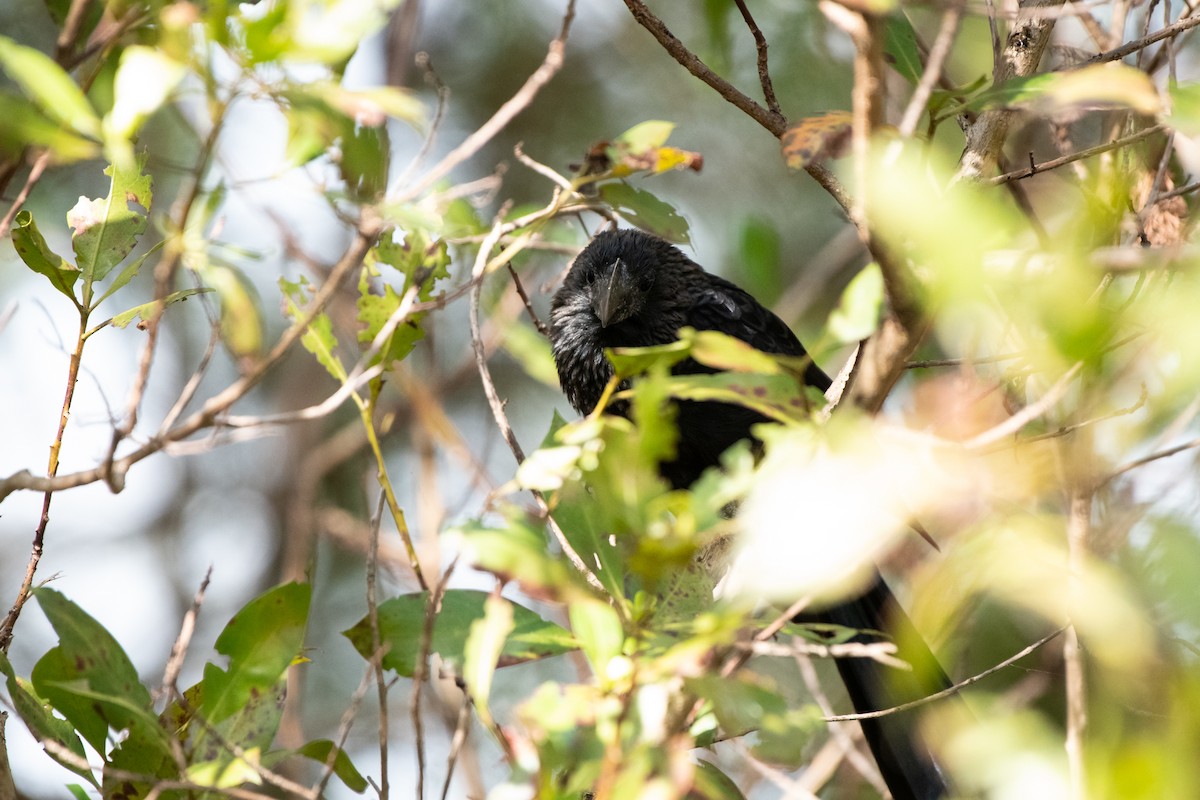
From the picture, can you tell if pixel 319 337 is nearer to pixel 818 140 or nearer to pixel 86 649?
pixel 86 649

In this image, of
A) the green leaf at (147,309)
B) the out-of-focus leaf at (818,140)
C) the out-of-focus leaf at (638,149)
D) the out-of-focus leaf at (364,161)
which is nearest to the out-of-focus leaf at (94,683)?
the green leaf at (147,309)

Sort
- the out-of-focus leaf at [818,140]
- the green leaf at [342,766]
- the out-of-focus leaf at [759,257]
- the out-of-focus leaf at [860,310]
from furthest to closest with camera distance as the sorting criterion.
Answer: the out-of-focus leaf at [759,257], the green leaf at [342,766], the out-of-focus leaf at [818,140], the out-of-focus leaf at [860,310]

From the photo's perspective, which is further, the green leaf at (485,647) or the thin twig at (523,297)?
the thin twig at (523,297)

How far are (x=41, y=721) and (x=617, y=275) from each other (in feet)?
7.21

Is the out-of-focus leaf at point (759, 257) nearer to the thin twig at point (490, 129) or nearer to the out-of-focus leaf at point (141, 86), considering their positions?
the thin twig at point (490, 129)

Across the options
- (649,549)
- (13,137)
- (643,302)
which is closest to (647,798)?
(649,549)

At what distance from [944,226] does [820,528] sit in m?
0.27

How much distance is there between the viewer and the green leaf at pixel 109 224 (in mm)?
1677

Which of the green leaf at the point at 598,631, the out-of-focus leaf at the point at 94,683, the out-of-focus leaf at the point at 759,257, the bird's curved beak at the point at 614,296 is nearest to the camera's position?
the green leaf at the point at 598,631

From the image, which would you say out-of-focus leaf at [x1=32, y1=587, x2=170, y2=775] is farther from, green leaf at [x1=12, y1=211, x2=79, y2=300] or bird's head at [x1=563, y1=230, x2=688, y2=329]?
bird's head at [x1=563, y1=230, x2=688, y2=329]

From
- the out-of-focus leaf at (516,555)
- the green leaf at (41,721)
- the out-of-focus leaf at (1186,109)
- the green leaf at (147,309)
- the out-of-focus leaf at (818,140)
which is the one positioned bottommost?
the green leaf at (41,721)

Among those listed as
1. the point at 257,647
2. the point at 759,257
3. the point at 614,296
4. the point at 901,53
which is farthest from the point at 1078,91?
the point at 614,296

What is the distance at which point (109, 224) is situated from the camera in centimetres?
169

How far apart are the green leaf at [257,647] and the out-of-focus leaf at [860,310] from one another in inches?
32.9
